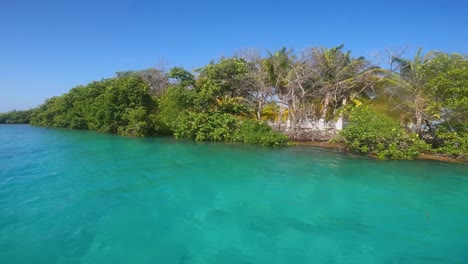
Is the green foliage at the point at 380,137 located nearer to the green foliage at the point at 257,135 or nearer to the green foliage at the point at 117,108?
the green foliage at the point at 257,135

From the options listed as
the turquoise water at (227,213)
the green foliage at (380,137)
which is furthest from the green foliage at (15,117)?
the green foliage at (380,137)

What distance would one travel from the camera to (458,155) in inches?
556

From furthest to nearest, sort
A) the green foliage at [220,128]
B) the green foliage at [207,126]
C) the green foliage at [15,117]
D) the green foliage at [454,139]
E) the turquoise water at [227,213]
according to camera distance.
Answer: the green foliage at [15,117] < the green foliage at [207,126] < the green foliage at [220,128] < the green foliage at [454,139] < the turquoise water at [227,213]

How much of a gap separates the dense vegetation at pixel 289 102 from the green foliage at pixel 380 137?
0.06m

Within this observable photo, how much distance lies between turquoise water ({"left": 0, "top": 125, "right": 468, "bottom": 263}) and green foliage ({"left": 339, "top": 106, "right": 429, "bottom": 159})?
2403 mm

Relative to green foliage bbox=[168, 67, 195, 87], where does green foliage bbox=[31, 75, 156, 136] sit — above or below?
below

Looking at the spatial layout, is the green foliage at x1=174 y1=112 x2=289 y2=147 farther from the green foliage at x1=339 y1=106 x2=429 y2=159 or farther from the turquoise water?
the turquoise water

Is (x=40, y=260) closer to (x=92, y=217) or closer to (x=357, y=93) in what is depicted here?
(x=92, y=217)

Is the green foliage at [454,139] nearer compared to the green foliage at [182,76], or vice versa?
the green foliage at [454,139]

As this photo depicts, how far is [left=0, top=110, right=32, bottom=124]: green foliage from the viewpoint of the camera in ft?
133

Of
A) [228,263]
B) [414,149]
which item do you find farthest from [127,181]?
[414,149]

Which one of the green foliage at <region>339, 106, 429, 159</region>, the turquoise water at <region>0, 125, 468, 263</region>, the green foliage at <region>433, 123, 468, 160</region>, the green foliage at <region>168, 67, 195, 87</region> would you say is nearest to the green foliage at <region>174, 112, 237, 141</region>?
the green foliage at <region>168, 67, 195, 87</region>

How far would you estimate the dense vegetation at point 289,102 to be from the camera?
15.1 meters

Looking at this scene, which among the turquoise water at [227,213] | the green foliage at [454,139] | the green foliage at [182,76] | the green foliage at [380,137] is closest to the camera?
the turquoise water at [227,213]
